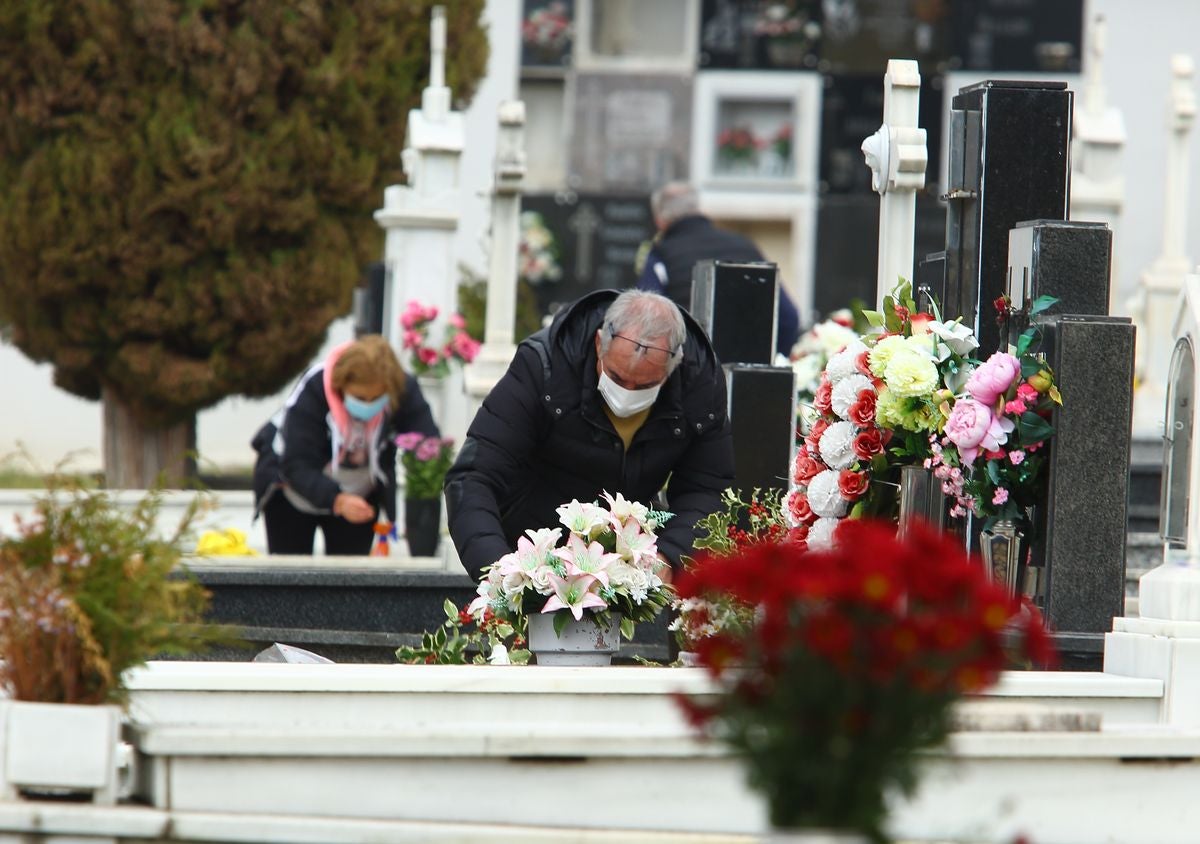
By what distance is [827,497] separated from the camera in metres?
4.72

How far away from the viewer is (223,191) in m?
11.9

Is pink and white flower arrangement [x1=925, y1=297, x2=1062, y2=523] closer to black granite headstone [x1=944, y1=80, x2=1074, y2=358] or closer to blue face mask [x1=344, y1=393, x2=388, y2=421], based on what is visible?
black granite headstone [x1=944, y1=80, x2=1074, y2=358]

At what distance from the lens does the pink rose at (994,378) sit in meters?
4.47

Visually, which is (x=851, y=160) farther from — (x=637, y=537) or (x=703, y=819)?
(x=703, y=819)

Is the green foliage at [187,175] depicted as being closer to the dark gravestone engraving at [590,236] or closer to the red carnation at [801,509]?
the dark gravestone engraving at [590,236]

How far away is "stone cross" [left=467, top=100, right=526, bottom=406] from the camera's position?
28.8 ft

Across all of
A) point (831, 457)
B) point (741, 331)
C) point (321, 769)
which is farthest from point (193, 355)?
point (321, 769)

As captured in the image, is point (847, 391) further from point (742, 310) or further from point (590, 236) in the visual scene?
point (590, 236)

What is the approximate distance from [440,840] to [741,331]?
151 inches

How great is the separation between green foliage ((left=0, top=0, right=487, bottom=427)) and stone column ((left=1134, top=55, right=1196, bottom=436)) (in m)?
4.72

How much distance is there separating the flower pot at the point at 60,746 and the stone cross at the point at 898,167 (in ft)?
11.2

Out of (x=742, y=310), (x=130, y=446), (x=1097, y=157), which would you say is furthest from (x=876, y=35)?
(x=742, y=310)

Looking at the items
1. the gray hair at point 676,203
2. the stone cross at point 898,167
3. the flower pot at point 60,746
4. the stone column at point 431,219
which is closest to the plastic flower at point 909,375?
the stone cross at point 898,167

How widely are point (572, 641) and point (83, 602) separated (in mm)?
1493
